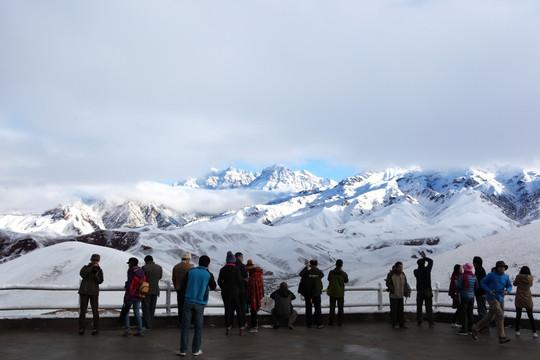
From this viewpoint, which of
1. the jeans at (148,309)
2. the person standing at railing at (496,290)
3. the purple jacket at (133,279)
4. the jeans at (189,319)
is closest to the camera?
the jeans at (189,319)

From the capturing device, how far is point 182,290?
44.8ft

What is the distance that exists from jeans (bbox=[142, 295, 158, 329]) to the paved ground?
12.8 inches

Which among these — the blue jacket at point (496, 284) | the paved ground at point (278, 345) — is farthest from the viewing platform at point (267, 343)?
the blue jacket at point (496, 284)

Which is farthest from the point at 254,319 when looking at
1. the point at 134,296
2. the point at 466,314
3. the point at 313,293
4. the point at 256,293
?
the point at 466,314

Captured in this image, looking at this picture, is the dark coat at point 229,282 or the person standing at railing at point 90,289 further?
the dark coat at point 229,282

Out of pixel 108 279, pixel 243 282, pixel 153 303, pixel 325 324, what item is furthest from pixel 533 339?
pixel 108 279

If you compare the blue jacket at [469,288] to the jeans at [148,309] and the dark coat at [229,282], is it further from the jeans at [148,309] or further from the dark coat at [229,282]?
the jeans at [148,309]

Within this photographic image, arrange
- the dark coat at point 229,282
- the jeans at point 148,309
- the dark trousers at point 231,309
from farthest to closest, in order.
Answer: the jeans at point 148,309, the dark trousers at point 231,309, the dark coat at point 229,282

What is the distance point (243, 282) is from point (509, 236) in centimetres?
7163

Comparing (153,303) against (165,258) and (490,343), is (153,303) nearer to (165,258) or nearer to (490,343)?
Result: (490,343)

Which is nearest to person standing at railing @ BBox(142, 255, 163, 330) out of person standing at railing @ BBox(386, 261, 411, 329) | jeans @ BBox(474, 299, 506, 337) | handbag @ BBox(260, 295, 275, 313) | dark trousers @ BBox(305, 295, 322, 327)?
handbag @ BBox(260, 295, 275, 313)

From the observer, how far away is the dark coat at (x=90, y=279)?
44.3ft

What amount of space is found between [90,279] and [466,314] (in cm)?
1069

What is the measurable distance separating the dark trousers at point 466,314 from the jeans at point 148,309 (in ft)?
29.2
